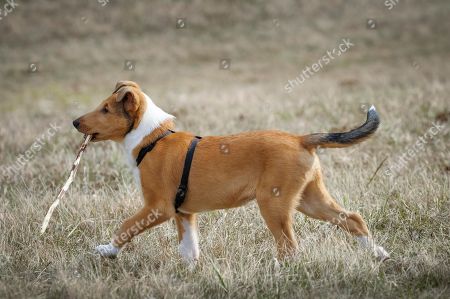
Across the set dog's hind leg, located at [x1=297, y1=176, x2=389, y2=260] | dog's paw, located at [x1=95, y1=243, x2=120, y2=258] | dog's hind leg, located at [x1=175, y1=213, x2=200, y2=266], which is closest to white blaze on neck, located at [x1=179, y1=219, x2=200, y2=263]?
dog's hind leg, located at [x1=175, y1=213, x2=200, y2=266]

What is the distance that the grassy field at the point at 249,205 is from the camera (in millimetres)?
4246

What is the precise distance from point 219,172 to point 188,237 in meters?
0.70

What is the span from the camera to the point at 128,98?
15.7ft

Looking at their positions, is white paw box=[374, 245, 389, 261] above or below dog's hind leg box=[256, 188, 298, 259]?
below

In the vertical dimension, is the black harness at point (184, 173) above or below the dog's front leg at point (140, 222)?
above

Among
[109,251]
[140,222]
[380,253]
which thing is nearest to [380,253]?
[380,253]

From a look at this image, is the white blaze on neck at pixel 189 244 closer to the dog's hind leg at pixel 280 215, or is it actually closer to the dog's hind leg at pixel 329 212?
the dog's hind leg at pixel 280 215

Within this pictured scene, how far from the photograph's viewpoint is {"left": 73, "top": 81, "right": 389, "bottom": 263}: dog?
439cm

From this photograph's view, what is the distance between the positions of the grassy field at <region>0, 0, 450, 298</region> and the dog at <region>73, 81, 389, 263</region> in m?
0.25

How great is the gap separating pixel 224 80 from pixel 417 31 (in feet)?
34.5

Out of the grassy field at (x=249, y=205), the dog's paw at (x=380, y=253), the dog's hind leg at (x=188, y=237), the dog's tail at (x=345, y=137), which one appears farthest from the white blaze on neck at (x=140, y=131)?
the dog's paw at (x=380, y=253)

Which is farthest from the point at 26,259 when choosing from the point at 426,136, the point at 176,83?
the point at 176,83

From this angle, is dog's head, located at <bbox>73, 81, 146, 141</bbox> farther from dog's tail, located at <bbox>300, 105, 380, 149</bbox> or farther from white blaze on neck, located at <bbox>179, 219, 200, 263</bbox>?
dog's tail, located at <bbox>300, 105, 380, 149</bbox>

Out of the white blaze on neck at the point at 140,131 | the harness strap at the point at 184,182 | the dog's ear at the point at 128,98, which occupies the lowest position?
the harness strap at the point at 184,182
